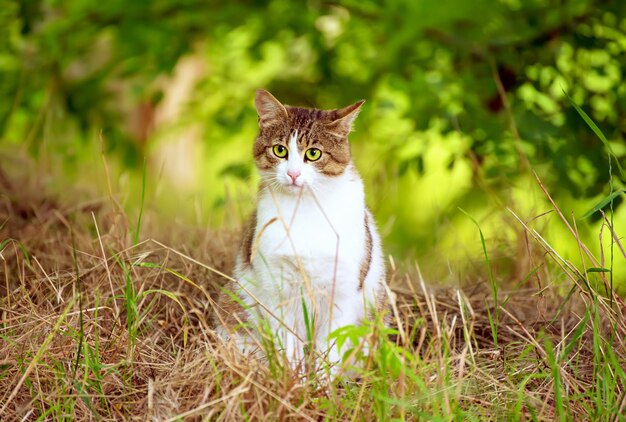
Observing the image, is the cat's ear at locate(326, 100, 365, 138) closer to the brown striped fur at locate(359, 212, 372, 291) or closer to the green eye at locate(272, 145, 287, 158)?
the green eye at locate(272, 145, 287, 158)

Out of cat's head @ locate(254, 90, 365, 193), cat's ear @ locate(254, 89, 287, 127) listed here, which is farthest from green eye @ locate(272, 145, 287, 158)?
cat's ear @ locate(254, 89, 287, 127)

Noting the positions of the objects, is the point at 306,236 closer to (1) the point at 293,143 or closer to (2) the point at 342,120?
(1) the point at 293,143

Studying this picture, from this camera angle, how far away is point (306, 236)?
2.40m

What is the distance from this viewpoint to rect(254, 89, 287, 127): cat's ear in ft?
8.63

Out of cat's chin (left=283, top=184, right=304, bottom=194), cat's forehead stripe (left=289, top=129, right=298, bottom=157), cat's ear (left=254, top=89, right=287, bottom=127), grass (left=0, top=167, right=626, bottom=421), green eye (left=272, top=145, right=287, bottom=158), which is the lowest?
grass (left=0, top=167, right=626, bottom=421)

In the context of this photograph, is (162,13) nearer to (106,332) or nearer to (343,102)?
(343,102)

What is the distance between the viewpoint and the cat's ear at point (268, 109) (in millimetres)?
2629

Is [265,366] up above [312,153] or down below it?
below

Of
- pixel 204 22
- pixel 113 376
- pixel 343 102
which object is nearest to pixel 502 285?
pixel 113 376

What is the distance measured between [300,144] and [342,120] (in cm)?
18

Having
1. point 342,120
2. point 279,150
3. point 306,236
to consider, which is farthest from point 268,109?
point 306,236

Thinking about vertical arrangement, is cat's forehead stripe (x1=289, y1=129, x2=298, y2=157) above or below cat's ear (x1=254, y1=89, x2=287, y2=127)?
below

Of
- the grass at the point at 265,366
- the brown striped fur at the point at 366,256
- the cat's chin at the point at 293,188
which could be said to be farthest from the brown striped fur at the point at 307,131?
the grass at the point at 265,366

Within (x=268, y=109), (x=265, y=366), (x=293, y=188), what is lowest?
(x=265, y=366)
